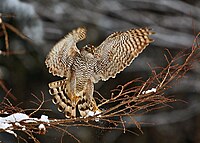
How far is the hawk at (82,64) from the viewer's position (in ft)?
4.46

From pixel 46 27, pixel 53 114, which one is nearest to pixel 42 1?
pixel 46 27

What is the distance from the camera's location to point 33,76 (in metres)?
3.98

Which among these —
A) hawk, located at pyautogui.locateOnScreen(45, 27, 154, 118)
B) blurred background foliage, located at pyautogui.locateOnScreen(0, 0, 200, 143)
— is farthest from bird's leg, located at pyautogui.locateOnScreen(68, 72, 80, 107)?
blurred background foliage, located at pyautogui.locateOnScreen(0, 0, 200, 143)

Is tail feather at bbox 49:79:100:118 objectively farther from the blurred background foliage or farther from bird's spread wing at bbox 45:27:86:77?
the blurred background foliage

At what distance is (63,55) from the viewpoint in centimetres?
137

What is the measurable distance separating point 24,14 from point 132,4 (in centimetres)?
109

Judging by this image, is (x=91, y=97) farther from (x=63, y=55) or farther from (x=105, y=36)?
(x=105, y=36)

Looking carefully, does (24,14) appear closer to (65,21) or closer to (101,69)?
(65,21)

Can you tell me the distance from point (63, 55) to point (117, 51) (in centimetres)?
15

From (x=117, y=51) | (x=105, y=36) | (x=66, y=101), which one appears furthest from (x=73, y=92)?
(x=105, y=36)

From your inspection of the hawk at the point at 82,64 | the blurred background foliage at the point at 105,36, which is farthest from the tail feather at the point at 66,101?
the blurred background foliage at the point at 105,36

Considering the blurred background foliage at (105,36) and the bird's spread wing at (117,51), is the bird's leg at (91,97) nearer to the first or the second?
the bird's spread wing at (117,51)

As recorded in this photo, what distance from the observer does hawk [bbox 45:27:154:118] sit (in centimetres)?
136

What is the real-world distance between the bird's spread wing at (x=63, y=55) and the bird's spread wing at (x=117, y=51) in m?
0.06
